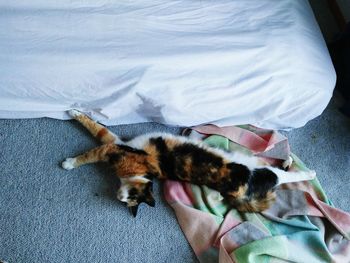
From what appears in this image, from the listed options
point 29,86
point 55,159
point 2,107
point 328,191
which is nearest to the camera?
point 29,86

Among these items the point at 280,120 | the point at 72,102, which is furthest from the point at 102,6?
the point at 280,120

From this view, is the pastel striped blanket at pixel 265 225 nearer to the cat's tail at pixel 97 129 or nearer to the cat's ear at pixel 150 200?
the cat's ear at pixel 150 200

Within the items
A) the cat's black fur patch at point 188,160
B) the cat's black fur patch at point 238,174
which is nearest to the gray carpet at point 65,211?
the cat's black fur patch at point 188,160

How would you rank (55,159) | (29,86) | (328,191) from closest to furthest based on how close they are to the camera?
(29,86) → (55,159) → (328,191)

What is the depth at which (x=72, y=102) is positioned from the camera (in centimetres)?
123

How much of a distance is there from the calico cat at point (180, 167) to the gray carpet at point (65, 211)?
0.07 meters

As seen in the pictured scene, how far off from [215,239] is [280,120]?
532 mm

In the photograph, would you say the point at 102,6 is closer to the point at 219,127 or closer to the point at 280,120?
the point at 219,127

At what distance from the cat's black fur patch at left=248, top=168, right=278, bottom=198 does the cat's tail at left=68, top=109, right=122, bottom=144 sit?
0.53 m

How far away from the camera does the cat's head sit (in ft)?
4.02

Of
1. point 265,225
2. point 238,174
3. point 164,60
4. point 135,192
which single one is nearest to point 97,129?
point 135,192

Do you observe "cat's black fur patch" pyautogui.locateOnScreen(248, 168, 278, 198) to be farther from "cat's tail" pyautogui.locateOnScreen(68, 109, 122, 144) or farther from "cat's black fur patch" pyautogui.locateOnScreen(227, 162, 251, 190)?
"cat's tail" pyautogui.locateOnScreen(68, 109, 122, 144)

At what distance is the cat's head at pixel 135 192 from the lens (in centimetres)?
123

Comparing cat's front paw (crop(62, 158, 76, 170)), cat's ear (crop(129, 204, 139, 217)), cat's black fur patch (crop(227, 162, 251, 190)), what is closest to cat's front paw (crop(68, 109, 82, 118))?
cat's front paw (crop(62, 158, 76, 170))
